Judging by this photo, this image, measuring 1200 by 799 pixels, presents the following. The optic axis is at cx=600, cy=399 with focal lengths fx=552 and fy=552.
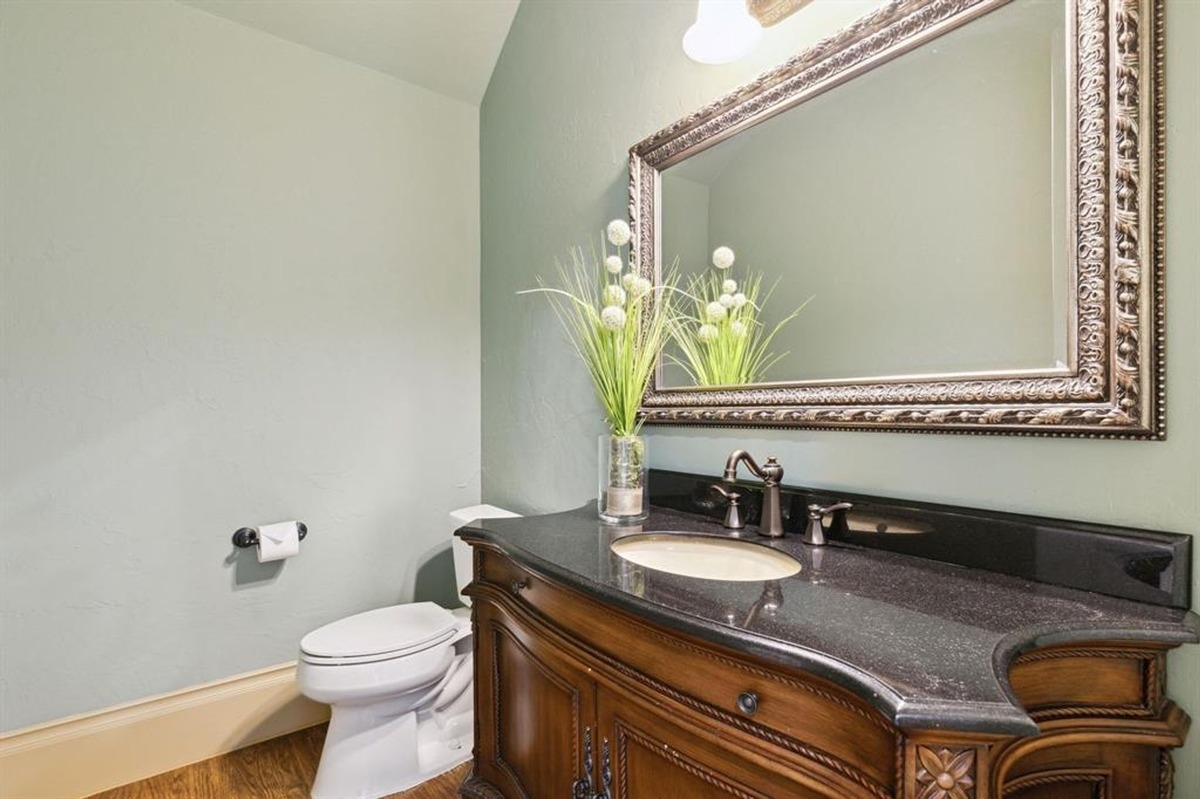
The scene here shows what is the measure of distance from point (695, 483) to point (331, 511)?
1.47 m

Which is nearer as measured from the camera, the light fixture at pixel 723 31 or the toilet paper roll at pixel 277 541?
the light fixture at pixel 723 31

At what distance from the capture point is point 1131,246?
2.56 feet

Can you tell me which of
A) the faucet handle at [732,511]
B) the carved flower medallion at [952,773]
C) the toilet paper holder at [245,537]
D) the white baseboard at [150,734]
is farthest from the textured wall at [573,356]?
the white baseboard at [150,734]

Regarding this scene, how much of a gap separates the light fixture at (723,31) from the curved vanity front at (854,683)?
44.6 inches

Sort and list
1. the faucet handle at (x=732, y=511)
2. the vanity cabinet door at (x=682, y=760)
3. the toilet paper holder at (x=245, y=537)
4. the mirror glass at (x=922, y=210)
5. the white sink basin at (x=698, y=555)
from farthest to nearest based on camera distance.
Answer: the toilet paper holder at (x=245, y=537), the faucet handle at (x=732, y=511), the white sink basin at (x=698, y=555), the mirror glass at (x=922, y=210), the vanity cabinet door at (x=682, y=760)

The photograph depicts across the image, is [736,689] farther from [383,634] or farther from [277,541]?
[277,541]

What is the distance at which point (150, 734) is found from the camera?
1776 mm

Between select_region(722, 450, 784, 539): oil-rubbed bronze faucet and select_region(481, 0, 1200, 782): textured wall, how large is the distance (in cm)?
10

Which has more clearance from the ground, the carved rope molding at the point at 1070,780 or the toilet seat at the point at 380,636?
the carved rope molding at the point at 1070,780

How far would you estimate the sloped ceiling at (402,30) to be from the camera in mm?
1955

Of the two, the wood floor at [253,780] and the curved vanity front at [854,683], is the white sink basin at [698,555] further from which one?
the wood floor at [253,780]

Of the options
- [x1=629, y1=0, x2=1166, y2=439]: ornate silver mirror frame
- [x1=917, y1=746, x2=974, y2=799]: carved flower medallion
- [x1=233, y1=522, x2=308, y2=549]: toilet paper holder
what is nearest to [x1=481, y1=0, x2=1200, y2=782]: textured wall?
[x1=629, y1=0, x2=1166, y2=439]: ornate silver mirror frame

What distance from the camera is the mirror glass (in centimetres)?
89

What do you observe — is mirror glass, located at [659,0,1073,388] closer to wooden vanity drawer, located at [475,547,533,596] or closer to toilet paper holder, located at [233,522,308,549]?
wooden vanity drawer, located at [475,547,533,596]
